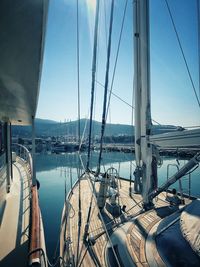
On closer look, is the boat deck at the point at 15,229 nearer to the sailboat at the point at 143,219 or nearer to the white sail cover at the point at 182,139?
the sailboat at the point at 143,219

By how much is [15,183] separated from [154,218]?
5.14 m

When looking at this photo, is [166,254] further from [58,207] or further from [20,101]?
[58,207]

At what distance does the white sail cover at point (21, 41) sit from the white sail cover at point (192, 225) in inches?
87.2

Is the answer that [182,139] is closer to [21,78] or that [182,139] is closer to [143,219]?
[143,219]

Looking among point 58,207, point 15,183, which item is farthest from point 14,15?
point 58,207

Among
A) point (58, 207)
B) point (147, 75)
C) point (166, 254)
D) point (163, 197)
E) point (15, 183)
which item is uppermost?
point (147, 75)

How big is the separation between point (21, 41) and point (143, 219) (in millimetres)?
3258

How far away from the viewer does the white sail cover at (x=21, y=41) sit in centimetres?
101

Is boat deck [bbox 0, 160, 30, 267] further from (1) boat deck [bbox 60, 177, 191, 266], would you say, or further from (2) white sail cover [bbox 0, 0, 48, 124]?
(2) white sail cover [bbox 0, 0, 48, 124]

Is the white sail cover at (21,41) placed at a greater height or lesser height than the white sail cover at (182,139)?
greater

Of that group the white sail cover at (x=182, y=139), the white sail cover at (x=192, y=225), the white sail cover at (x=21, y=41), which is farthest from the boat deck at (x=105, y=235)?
the white sail cover at (x=21, y=41)

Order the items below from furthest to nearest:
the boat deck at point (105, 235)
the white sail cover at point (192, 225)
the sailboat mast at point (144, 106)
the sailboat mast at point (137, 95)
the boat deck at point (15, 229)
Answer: the sailboat mast at point (137, 95) < the sailboat mast at point (144, 106) < the boat deck at point (15, 229) < the boat deck at point (105, 235) < the white sail cover at point (192, 225)

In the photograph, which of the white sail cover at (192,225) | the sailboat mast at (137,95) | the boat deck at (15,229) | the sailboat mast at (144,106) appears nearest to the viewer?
the white sail cover at (192,225)

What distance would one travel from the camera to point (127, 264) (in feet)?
7.13
